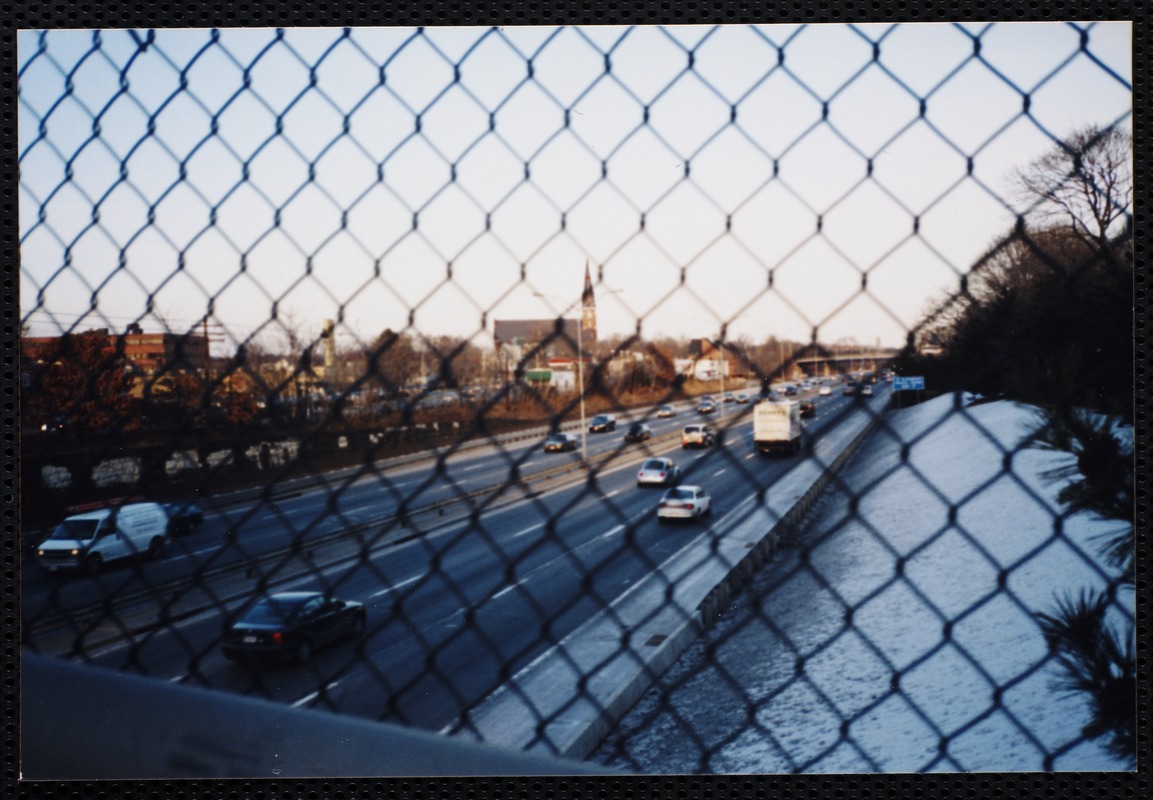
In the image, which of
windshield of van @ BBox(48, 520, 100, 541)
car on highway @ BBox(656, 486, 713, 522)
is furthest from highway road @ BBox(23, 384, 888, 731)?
car on highway @ BBox(656, 486, 713, 522)

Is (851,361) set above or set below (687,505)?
above

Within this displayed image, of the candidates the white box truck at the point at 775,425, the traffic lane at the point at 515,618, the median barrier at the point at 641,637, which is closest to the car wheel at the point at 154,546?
the median barrier at the point at 641,637

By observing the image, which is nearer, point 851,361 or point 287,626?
point 851,361

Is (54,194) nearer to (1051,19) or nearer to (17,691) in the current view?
(17,691)

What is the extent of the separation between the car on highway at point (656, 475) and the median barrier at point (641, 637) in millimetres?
137

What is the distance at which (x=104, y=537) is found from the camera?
4.66 ft

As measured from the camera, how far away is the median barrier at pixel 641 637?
1.21 meters

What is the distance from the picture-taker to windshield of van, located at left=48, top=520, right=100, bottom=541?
60.2 inches

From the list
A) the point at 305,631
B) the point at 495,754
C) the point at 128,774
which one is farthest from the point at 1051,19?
the point at 305,631

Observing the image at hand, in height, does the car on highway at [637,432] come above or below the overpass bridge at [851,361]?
below

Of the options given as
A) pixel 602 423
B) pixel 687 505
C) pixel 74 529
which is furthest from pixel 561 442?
pixel 687 505

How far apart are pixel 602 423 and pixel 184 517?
0.75m

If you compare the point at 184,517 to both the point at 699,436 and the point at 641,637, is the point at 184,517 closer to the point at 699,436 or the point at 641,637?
the point at 699,436

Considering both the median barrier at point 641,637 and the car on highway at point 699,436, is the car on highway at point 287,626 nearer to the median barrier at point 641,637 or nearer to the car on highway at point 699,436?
the median barrier at point 641,637
